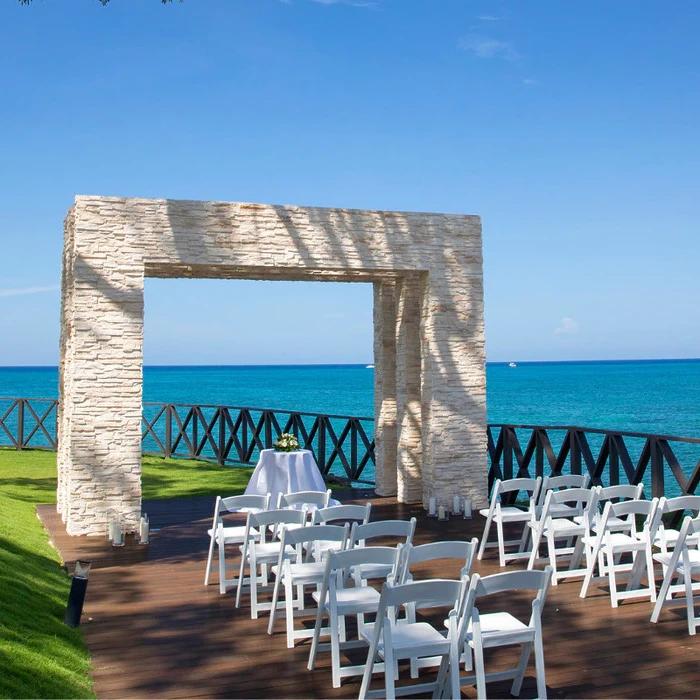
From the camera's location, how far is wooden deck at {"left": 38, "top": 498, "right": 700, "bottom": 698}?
4012 mm

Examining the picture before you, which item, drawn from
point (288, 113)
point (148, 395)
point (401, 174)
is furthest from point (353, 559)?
point (148, 395)

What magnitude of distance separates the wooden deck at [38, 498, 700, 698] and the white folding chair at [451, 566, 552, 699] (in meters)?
0.17

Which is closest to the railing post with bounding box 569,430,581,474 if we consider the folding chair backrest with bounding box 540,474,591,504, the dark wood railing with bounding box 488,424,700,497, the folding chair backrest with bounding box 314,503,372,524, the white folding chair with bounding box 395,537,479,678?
the dark wood railing with bounding box 488,424,700,497

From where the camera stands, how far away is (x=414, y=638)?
11.9 ft

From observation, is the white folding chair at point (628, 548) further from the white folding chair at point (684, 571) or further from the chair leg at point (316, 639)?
the chair leg at point (316, 639)

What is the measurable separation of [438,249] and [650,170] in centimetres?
1219

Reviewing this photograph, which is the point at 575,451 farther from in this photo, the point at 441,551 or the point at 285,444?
the point at 441,551

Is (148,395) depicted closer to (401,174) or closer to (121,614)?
(401,174)

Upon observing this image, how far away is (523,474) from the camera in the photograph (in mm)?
9773

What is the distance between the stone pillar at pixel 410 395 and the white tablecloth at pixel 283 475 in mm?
1453

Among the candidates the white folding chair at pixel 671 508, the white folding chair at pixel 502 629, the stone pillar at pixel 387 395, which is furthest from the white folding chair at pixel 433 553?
the stone pillar at pixel 387 395

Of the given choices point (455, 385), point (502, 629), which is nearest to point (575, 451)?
point (455, 385)

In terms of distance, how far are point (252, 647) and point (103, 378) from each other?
429 centimetres

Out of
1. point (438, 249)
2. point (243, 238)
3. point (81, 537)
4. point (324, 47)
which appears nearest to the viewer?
point (81, 537)
